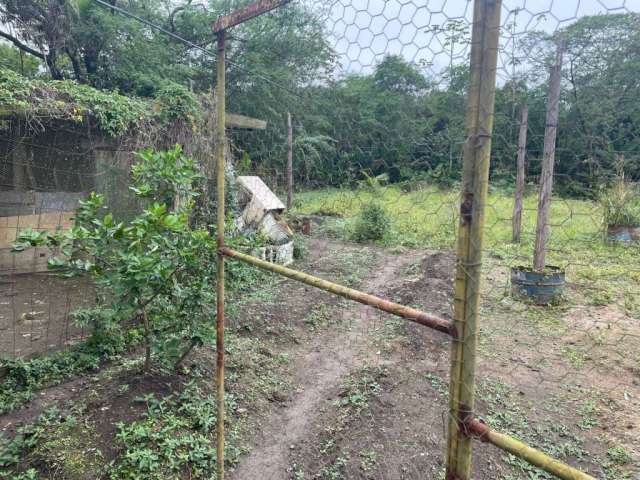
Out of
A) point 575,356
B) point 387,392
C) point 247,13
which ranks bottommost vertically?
point 387,392

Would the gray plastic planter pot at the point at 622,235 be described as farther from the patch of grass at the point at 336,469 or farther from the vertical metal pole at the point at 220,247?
the vertical metal pole at the point at 220,247

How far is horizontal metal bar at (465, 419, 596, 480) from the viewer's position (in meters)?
0.68

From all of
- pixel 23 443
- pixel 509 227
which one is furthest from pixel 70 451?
pixel 509 227

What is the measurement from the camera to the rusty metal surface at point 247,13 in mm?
1361

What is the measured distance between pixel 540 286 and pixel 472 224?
341cm

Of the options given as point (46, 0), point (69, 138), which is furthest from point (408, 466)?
point (46, 0)

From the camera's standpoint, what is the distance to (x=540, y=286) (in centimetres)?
375

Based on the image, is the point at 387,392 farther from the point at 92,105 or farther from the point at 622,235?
the point at 92,105

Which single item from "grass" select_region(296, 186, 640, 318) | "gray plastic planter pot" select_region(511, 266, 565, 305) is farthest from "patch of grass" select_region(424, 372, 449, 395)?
"gray plastic planter pot" select_region(511, 266, 565, 305)

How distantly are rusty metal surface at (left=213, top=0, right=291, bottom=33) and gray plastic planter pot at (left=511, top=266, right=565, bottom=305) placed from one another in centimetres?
327

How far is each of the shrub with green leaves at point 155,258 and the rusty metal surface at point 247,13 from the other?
98 cm

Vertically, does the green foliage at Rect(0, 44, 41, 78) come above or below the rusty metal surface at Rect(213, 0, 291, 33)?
above

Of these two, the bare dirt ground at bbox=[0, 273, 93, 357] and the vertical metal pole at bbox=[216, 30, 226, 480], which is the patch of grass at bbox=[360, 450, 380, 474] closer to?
the vertical metal pole at bbox=[216, 30, 226, 480]

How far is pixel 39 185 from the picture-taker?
3.81 m
